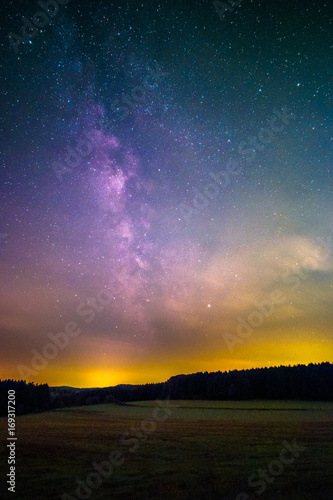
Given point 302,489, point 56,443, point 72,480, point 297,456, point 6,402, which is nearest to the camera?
point 302,489

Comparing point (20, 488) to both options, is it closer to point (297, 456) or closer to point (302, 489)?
point (302, 489)

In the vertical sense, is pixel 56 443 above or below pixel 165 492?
above

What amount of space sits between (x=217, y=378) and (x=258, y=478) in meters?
97.9

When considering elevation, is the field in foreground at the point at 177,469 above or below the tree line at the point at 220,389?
below

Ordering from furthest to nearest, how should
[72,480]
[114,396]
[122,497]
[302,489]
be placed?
[114,396] → [72,480] → [302,489] → [122,497]

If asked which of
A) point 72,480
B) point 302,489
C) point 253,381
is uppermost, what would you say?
point 253,381

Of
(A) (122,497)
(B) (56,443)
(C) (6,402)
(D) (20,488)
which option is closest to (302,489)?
(A) (122,497)

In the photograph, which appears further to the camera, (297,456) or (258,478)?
(297,456)

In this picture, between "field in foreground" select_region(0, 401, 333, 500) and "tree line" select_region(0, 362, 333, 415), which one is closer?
"field in foreground" select_region(0, 401, 333, 500)

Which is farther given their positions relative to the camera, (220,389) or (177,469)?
(220,389)

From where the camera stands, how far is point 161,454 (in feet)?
73.0

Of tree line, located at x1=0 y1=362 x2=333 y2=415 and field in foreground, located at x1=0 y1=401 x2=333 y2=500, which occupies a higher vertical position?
tree line, located at x1=0 y1=362 x2=333 y2=415

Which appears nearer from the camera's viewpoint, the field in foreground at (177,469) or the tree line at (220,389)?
the field in foreground at (177,469)

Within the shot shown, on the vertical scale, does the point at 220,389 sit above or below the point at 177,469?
above
